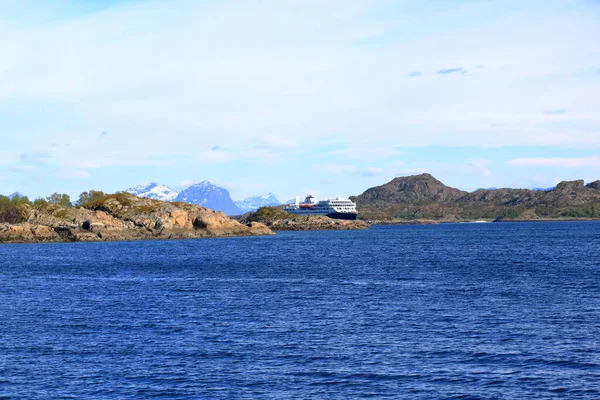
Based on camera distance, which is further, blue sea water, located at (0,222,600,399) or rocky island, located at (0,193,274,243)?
rocky island, located at (0,193,274,243)

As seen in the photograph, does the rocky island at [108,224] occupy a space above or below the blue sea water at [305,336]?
above

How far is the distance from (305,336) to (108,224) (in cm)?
14032

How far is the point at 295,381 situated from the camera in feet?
97.8

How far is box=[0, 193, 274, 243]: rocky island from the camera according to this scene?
536ft

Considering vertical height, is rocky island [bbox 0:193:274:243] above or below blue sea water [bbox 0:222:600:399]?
above

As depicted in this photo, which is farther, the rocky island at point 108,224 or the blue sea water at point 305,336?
the rocky island at point 108,224

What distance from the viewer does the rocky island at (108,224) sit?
163500mm

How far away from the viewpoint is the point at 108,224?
171875 millimetres

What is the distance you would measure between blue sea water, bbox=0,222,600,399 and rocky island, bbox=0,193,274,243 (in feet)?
308

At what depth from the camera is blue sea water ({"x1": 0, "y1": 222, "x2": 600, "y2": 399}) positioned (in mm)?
29219

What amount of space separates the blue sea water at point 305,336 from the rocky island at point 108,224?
9387cm

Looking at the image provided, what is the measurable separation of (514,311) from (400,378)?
1909 centimetres

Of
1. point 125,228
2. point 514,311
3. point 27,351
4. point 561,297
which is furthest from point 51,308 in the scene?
point 125,228

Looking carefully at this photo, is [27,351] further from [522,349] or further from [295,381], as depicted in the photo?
[522,349]
